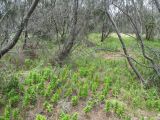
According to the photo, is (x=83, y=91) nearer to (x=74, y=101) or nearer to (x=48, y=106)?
(x=74, y=101)

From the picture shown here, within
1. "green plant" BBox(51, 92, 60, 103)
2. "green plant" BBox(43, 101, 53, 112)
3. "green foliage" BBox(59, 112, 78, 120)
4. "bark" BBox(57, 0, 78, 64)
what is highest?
"bark" BBox(57, 0, 78, 64)

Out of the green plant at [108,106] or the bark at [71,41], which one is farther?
the bark at [71,41]

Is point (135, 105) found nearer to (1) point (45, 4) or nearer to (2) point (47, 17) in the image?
(2) point (47, 17)

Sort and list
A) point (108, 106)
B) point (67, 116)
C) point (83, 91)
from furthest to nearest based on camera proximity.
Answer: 1. point (83, 91)
2. point (108, 106)
3. point (67, 116)

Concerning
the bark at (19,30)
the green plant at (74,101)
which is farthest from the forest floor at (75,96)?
the bark at (19,30)

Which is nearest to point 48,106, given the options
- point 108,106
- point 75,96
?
point 75,96

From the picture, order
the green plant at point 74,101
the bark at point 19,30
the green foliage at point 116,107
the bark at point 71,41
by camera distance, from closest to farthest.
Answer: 1. the bark at point 19,30
2. the green foliage at point 116,107
3. the green plant at point 74,101
4. the bark at point 71,41

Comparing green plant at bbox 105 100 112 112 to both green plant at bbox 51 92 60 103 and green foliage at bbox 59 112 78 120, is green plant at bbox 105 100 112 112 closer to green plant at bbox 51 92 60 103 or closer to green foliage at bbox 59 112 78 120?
A: green foliage at bbox 59 112 78 120

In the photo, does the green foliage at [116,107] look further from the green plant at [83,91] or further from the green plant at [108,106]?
the green plant at [83,91]

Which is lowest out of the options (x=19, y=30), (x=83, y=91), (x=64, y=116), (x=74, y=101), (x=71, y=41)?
(x=64, y=116)

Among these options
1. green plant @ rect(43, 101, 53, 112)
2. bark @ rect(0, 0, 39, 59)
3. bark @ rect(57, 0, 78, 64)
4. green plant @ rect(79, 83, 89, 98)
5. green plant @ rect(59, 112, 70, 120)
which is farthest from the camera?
bark @ rect(57, 0, 78, 64)

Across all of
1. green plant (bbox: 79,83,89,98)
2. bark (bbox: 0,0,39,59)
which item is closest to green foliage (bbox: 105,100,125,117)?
green plant (bbox: 79,83,89,98)

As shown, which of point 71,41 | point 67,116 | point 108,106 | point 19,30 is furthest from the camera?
point 71,41

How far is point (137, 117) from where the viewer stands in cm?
766
